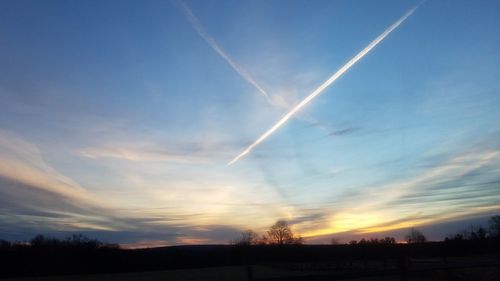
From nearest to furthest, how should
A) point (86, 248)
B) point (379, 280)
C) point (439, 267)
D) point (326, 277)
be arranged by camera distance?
point (326, 277), point (439, 267), point (379, 280), point (86, 248)

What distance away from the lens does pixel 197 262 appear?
197 feet

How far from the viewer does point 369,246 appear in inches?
2349

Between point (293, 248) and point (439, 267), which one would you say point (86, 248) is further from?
point (439, 267)

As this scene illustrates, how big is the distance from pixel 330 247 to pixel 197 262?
24.0m

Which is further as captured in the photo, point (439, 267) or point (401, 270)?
point (439, 267)

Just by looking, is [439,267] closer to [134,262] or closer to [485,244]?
[485,244]

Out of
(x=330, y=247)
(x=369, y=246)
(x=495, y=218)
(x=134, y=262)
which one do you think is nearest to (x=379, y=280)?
(x=369, y=246)

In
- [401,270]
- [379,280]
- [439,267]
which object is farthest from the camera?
[379,280]

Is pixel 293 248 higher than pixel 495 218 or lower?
lower

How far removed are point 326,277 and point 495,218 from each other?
12097 cm

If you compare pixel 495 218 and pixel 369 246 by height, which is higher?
pixel 495 218

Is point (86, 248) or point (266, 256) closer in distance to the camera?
point (86, 248)

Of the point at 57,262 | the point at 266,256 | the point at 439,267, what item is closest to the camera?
the point at 439,267

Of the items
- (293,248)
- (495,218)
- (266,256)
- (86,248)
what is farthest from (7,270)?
(495,218)
